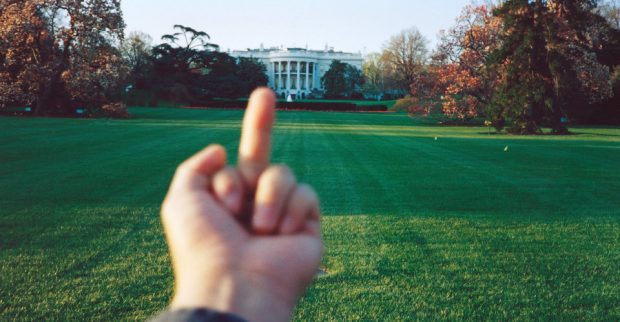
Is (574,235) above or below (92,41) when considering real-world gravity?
below

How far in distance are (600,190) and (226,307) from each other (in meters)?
10.0

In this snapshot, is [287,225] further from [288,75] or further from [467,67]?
[288,75]

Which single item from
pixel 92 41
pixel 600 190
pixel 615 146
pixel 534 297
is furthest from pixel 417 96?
pixel 534 297

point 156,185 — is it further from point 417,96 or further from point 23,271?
point 417,96

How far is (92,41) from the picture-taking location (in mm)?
32688

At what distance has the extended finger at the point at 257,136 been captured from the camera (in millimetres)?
1203

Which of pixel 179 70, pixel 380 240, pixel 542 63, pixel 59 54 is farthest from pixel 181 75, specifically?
pixel 380 240

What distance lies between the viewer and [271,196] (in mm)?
1195

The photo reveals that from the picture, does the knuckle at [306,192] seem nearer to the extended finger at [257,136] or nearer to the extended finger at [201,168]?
the extended finger at [257,136]

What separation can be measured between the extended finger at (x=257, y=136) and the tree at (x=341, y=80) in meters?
84.0

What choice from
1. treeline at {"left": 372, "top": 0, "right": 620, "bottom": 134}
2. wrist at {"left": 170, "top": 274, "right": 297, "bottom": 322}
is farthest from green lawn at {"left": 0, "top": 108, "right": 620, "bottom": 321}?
treeline at {"left": 372, "top": 0, "right": 620, "bottom": 134}

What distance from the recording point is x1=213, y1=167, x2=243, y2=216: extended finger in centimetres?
123

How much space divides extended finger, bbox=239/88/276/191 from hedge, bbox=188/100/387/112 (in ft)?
194

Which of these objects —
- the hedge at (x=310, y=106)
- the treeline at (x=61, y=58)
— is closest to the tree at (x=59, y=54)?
the treeline at (x=61, y=58)
